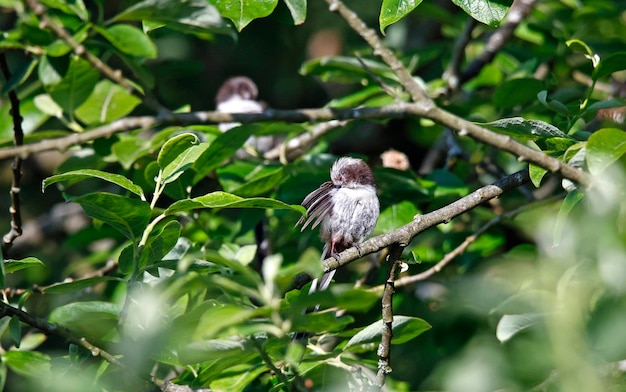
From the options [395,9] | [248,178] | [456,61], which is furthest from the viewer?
[456,61]

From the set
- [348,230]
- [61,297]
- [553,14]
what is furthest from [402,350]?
[553,14]

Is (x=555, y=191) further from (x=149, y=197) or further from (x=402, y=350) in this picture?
(x=149, y=197)

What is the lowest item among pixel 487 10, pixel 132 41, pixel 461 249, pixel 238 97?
pixel 238 97

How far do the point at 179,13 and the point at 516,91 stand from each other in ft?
4.21

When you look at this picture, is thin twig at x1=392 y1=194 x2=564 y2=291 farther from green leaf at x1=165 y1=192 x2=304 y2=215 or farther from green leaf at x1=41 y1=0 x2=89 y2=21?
green leaf at x1=41 y1=0 x2=89 y2=21

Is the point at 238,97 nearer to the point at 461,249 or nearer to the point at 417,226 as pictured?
the point at 461,249

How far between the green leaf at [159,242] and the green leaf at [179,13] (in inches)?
34.1

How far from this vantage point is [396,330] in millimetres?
2004

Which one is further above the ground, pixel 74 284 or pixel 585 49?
pixel 585 49

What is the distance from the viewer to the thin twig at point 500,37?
3.64m

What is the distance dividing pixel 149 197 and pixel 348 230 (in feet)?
2.77

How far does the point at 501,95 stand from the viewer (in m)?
2.91

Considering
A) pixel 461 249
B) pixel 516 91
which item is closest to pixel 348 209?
pixel 461 249

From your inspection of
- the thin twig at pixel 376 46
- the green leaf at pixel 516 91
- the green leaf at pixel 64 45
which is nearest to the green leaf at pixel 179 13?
the green leaf at pixel 64 45
